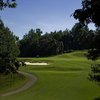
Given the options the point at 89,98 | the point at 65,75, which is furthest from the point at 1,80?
the point at 89,98

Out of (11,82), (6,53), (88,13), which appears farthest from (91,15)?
(6,53)

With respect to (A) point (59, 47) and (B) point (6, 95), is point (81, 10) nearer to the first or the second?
(B) point (6, 95)

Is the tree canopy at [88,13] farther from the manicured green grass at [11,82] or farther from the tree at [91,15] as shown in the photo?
the manicured green grass at [11,82]

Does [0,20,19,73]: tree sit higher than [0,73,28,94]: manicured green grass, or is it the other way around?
[0,20,19,73]: tree

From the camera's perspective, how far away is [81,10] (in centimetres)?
2219

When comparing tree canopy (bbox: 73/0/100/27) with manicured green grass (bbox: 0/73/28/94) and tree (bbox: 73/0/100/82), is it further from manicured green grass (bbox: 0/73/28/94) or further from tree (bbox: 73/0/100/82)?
manicured green grass (bbox: 0/73/28/94)

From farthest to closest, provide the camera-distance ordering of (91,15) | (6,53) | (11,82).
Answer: (6,53) < (11,82) < (91,15)

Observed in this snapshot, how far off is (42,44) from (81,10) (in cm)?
13766

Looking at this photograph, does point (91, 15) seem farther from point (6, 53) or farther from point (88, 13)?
point (6, 53)

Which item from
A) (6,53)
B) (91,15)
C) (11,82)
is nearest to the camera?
(91,15)

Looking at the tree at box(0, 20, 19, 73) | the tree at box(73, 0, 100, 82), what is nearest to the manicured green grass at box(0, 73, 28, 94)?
the tree at box(0, 20, 19, 73)

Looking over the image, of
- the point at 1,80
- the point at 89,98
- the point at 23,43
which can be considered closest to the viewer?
the point at 89,98

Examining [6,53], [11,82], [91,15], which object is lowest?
[11,82]

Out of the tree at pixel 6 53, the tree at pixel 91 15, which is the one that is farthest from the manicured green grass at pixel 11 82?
the tree at pixel 91 15
